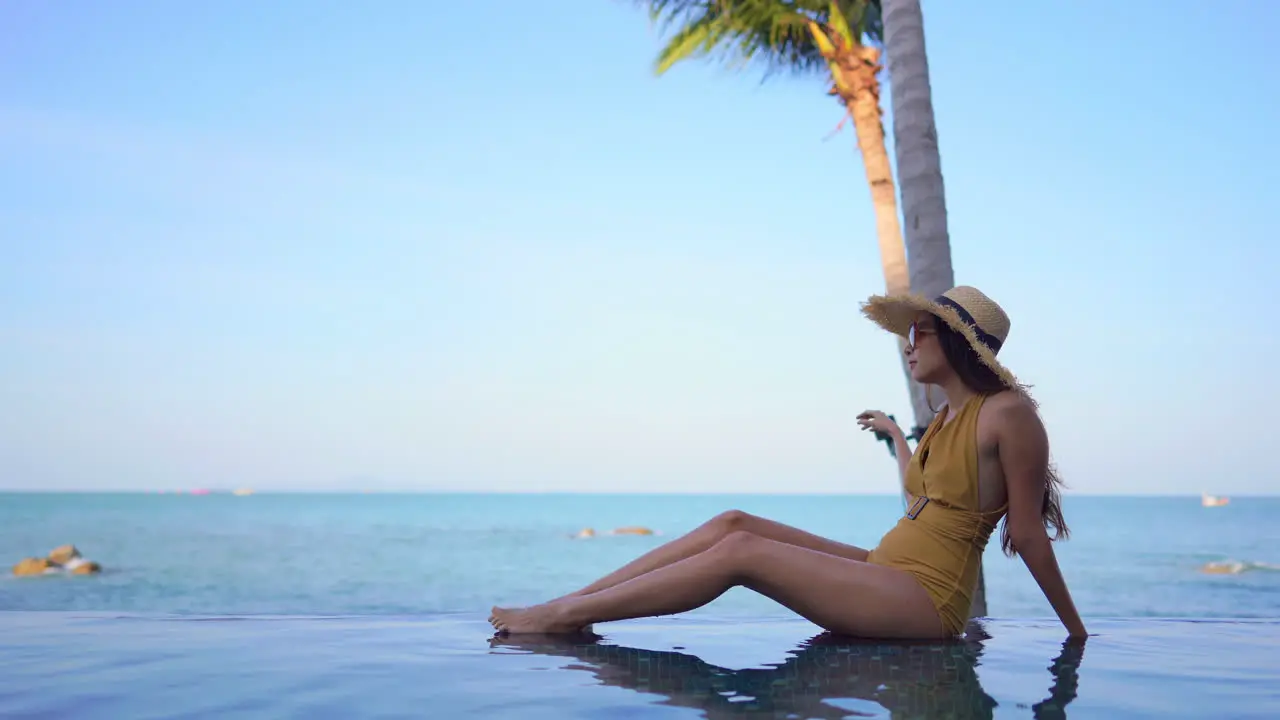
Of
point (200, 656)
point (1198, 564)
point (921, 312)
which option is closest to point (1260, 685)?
point (921, 312)

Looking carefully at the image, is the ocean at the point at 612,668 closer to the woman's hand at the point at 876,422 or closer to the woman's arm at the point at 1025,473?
the woman's arm at the point at 1025,473

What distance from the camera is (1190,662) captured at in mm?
3691

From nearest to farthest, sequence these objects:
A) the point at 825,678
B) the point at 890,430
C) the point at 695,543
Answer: the point at 825,678
the point at 695,543
the point at 890,430

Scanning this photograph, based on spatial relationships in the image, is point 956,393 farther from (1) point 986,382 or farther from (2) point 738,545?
(2) point 738,545

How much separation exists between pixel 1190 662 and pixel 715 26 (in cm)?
1008

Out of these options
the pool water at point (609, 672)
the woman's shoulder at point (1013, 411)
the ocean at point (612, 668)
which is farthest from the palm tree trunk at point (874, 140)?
the woman's shoulder at point (1013, 411)

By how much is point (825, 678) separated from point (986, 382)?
1226 millimetres

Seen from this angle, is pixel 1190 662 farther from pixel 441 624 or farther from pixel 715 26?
pixel 715 26

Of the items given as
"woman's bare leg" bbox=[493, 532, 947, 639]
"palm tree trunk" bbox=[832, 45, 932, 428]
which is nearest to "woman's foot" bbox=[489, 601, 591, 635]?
"woman's bare leg" bbox=[493, 532, 947, 639]

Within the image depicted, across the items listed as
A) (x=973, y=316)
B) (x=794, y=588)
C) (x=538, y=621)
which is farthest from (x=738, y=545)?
(x=973, y=316)

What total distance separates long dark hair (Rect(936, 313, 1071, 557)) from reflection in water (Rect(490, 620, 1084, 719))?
0.44 meters

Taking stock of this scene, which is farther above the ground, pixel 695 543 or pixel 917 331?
pixel 917 331

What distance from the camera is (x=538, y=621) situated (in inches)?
154

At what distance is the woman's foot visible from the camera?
3865 mm
